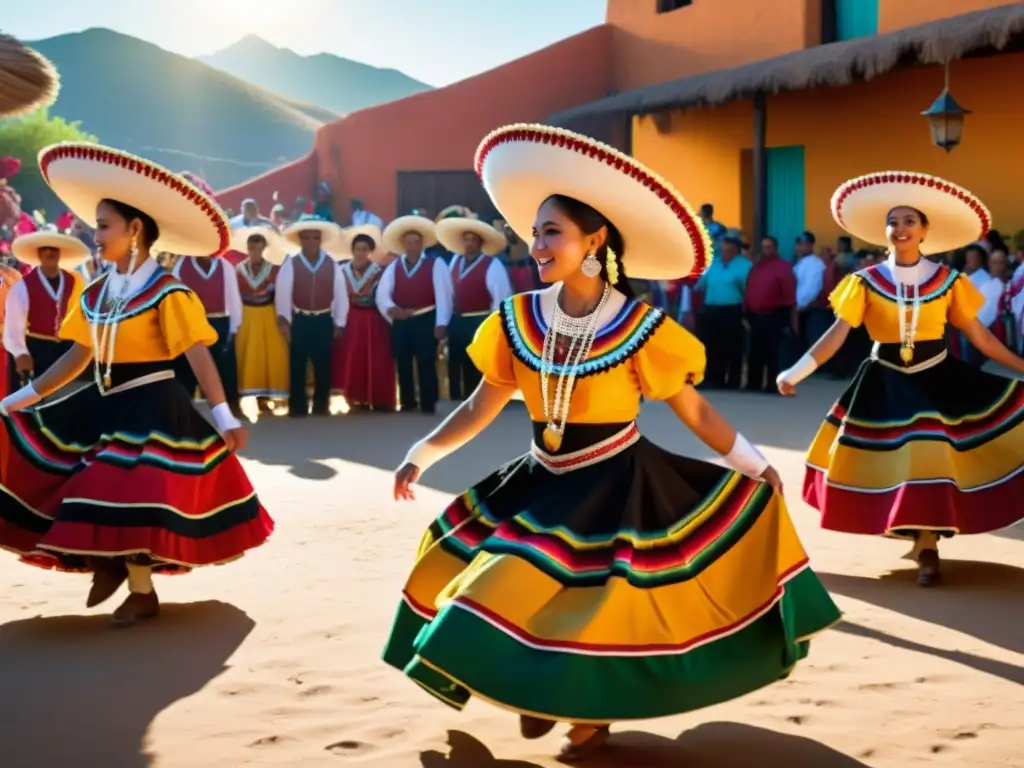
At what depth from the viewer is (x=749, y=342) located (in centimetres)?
1728

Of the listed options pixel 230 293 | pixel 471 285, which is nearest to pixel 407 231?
pixel 471 285

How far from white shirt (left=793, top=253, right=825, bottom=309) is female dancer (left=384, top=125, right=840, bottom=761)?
12.5m

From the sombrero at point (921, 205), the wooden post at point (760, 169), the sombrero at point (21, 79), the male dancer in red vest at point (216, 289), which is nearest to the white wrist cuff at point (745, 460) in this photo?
the sombrero at point (921, 205)

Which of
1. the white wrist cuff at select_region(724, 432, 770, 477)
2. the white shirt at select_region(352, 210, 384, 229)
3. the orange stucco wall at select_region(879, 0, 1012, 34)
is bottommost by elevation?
the white wrist cuff at select_region(724, 432, 770, 477)

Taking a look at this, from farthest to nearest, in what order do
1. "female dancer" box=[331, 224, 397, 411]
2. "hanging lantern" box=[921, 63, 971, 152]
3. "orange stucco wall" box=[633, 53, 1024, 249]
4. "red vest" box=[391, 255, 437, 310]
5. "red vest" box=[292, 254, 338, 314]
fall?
"orange stucco wall" box=[633, 53, 1024, 249]
"hanging lantern" box=[921, 63, 971, 152]
"female dancer" box=[331, 224, 397, 411]
"red vest" box=[391, 255, 437, 310]
"red vest" box=[292, 254, 338, 314]

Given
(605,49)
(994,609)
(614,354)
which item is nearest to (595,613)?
(614,354)

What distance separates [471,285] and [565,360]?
1049 cm

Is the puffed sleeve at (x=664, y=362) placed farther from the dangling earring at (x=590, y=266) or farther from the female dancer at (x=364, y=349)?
the female dancer at (x=364, y=349)

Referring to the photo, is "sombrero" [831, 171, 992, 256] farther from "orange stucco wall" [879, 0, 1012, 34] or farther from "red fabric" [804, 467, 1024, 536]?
"orange stucco wall" [879, 0, 1012, 34]

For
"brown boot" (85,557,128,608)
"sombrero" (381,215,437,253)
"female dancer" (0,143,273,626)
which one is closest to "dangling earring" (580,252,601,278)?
"female dancer" (0,143,273,626)

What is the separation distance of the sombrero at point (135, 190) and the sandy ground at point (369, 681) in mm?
1637

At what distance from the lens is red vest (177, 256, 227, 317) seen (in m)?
14.1

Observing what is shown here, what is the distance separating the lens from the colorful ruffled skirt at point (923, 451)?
23.4ft

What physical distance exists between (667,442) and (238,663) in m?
6.91
